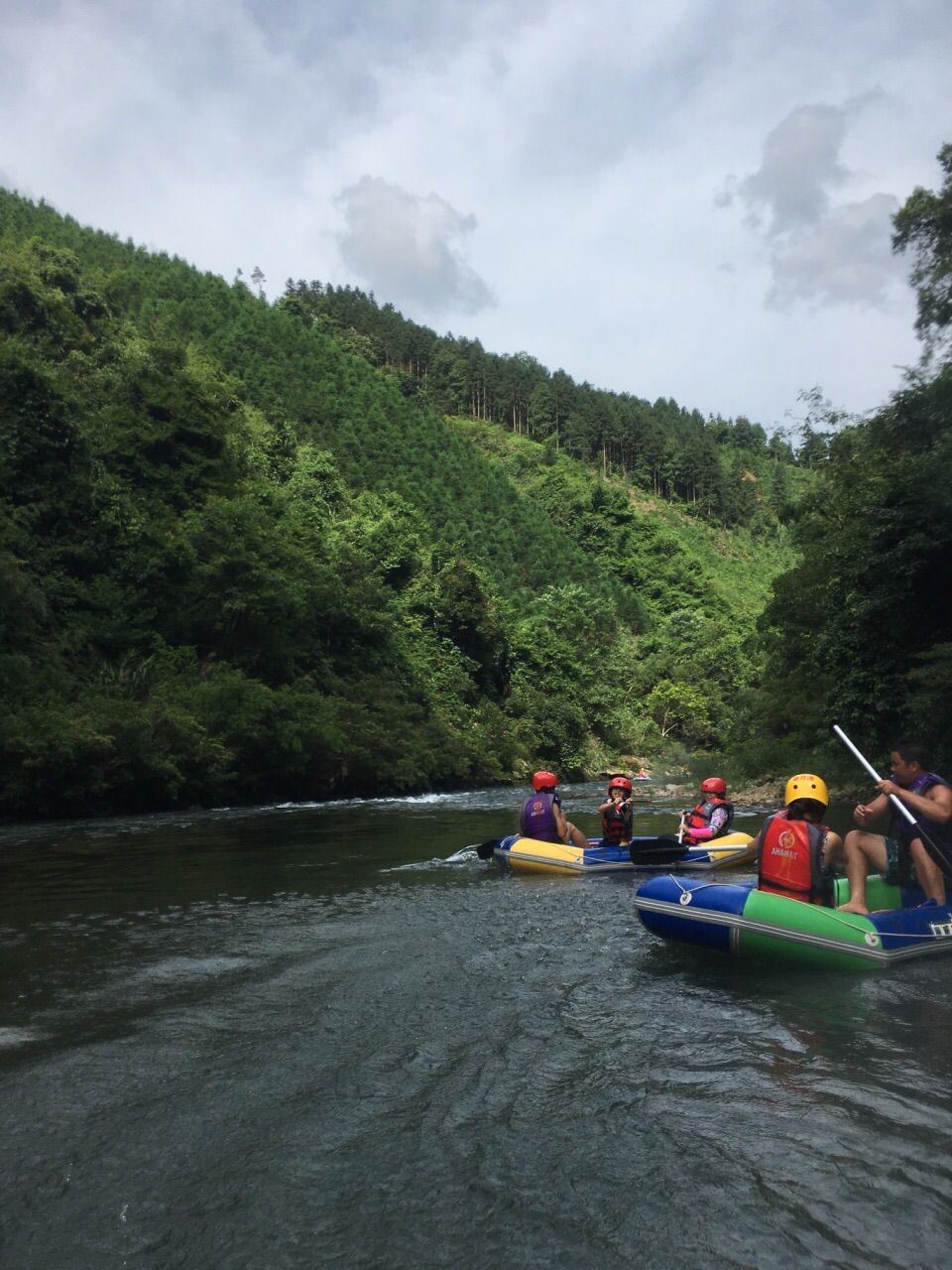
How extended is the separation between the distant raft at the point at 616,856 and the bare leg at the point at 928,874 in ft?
13.0

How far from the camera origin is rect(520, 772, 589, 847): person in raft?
12555 millimetres

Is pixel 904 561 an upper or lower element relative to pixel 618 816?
upper

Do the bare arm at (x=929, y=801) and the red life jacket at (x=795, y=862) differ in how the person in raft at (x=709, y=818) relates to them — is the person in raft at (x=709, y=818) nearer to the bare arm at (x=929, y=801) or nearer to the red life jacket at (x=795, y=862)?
the bare arm at (x=929, y=801)

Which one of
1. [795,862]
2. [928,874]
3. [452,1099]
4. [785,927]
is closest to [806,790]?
[795,862]

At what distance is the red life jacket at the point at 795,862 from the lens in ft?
23.6

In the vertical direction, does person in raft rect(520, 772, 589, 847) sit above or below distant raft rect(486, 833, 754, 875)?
above

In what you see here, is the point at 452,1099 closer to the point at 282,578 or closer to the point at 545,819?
the point at 545,819

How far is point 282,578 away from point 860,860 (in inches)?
933

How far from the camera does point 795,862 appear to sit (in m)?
7.21

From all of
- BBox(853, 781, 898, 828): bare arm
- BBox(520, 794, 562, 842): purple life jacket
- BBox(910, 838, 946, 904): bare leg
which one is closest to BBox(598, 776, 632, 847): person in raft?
BBox(520, 794, 562, 842): purple life jacket

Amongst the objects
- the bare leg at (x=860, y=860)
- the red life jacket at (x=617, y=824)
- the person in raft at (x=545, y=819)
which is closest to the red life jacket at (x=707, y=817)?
the red life jacket at (x=617, y=824)

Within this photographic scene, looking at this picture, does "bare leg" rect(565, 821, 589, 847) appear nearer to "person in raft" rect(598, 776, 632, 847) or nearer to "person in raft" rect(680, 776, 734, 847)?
"person in raft" rect(598, 776, 632, 847)

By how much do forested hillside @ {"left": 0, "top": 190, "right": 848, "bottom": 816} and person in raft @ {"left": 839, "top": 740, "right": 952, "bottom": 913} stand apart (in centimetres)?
1547

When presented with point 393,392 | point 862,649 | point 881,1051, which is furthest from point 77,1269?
point 393,392
